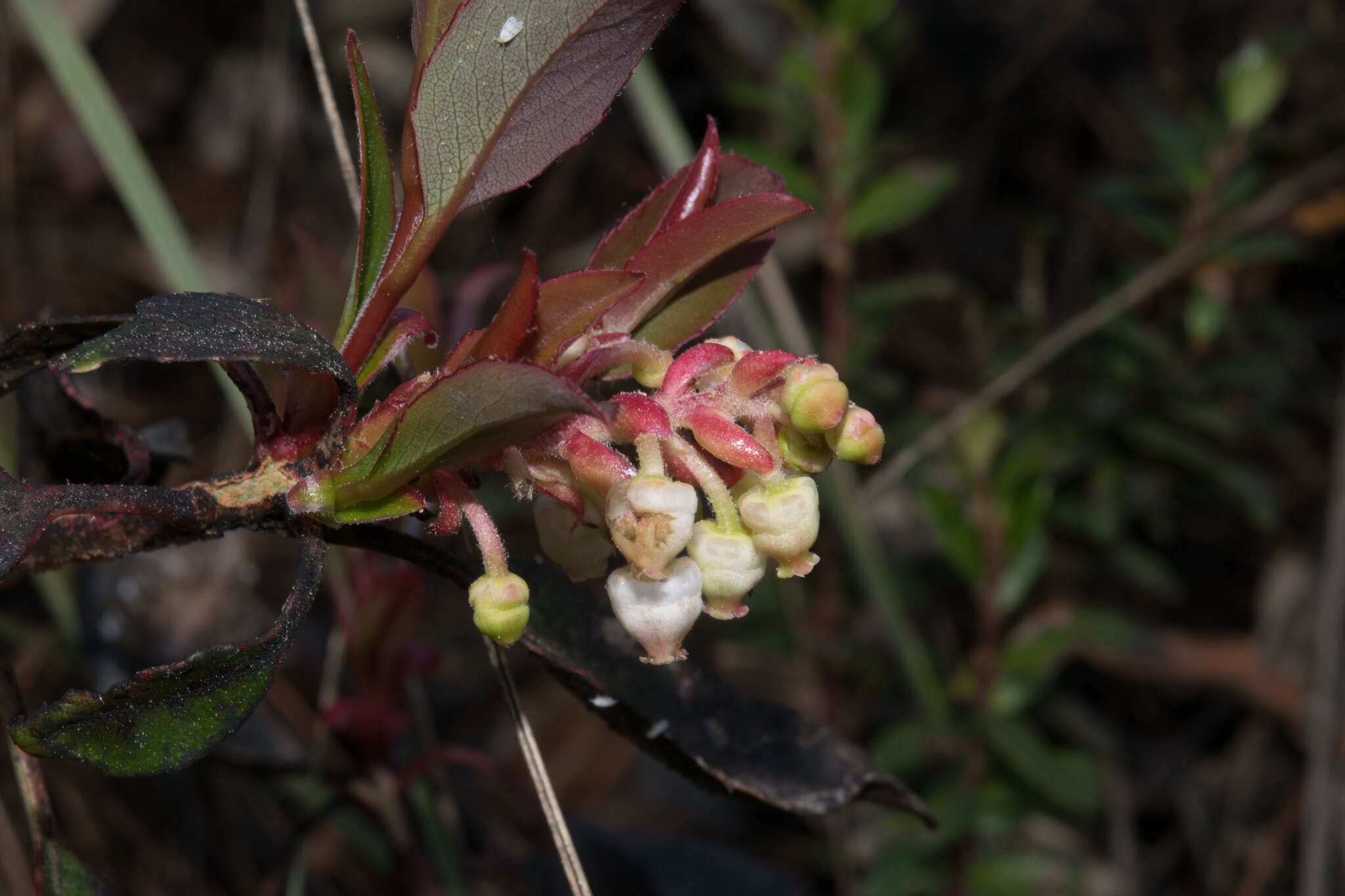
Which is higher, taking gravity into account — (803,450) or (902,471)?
(803,450)

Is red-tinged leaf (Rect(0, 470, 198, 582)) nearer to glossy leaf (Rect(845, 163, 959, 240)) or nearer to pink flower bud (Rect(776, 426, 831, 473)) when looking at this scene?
pink flower bud (Rect(776, 426, 831, 473))

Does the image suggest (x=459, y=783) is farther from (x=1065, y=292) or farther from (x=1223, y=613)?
(x=1223, y=613)

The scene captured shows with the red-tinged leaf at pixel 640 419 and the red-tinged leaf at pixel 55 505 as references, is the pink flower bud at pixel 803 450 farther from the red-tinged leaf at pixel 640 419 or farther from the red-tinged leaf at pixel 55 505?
the red-tinged leaf at pixel 55 505

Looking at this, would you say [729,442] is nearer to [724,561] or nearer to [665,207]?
[724,561]

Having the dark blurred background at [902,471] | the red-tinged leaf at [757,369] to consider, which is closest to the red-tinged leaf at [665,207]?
the red-tinged leaf at [757,369]

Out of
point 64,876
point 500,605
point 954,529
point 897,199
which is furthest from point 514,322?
point 897,199

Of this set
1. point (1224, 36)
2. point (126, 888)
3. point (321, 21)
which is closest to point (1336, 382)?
point (1224, 36)

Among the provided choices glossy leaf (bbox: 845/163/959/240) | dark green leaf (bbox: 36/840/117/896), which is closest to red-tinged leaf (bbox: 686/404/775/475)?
dark green leaf (bbox: 36/840/117/896)

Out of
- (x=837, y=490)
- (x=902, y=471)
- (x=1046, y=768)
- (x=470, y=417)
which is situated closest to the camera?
(x=470, y=417)
